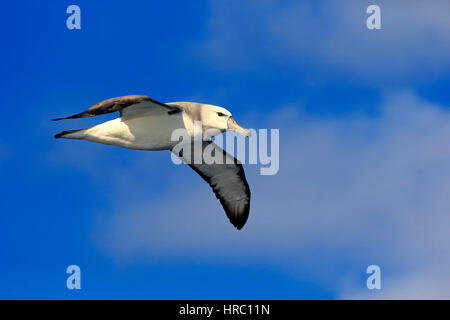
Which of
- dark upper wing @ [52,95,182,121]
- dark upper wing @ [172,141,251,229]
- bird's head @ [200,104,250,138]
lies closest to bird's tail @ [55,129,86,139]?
dark upper wing @ [52,95,182,121]

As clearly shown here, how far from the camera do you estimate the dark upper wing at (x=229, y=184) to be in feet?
60.4

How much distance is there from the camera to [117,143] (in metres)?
15.8

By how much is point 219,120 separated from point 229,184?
3.12 meters

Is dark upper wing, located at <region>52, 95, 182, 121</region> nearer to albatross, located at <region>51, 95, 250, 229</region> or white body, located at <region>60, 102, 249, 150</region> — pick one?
albatross, located at <region>51, 95, 250, 229</region>

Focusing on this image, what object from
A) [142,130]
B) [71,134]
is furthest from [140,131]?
[71,134]

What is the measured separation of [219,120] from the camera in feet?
52.4

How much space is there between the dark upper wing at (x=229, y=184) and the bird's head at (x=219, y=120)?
2.33 metres

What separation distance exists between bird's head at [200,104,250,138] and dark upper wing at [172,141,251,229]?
233cm

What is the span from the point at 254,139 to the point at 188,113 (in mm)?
1566

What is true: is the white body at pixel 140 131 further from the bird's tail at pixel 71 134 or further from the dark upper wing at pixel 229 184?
the dark upper wing at pixel 229 184

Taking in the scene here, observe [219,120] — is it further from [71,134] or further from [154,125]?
[71,134]

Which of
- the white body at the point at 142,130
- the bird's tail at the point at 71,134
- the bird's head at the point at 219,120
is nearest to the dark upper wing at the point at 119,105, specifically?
the white body at the point at 142,130
